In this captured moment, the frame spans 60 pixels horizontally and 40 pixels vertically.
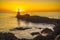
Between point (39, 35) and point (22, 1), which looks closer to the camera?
point (39, 35)

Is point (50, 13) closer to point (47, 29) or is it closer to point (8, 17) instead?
point (47, 29)

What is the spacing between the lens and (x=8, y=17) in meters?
1.75

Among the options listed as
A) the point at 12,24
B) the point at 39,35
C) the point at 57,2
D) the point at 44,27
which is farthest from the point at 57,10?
the point at 12,24

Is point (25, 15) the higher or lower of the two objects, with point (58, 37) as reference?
higher

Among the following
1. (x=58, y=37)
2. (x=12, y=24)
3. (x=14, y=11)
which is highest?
(x=14, y=11)

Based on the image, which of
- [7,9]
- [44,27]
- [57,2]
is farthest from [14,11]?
[57,2]

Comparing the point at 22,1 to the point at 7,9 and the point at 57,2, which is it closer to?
the point at 7,9

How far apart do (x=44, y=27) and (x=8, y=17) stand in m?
0.39

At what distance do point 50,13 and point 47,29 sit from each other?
0.17m

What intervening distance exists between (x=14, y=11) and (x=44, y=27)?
1.15 feet

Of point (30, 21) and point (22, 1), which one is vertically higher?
point (22, 1)

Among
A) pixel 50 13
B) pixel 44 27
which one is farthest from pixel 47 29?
pixel 50 13

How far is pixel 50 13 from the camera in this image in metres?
1.83

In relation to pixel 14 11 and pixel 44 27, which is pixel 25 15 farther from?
pixel 44 27
